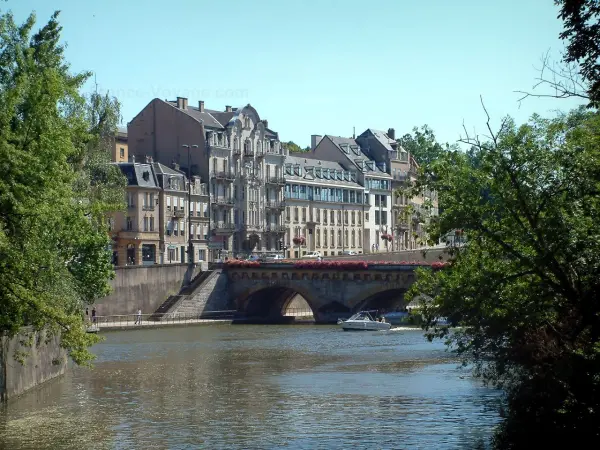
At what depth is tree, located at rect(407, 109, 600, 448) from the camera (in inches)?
1277

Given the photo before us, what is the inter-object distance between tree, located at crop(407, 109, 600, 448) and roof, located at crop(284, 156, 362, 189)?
371ft

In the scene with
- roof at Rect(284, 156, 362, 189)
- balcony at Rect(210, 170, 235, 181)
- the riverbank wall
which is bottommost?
the riverbank wall

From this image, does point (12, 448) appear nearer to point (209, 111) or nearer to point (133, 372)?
point (133, 372)

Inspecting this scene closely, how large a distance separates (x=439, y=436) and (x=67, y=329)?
13664mm

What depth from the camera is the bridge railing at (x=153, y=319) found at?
10094cm

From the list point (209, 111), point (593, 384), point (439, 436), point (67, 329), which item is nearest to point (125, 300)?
point (209, 111)

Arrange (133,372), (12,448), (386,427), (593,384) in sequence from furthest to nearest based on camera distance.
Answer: (133,372) < (386,427) < (12,448) < (593,384)

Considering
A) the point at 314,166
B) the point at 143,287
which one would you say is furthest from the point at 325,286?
the point at 314,166

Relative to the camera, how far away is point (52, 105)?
42.4m

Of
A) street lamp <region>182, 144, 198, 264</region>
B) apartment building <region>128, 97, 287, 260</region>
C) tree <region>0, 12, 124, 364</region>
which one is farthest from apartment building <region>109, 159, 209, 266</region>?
tree <region>0, 12, 124, 364</region>

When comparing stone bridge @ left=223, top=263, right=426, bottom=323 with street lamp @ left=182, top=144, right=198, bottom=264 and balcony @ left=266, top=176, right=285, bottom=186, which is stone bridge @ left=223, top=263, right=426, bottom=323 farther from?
balcony @ left=266, top=176, right=285, bottom=186

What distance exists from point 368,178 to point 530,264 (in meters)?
133

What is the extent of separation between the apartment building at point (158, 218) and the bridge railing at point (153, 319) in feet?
45.5

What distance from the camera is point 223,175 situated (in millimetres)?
137875
